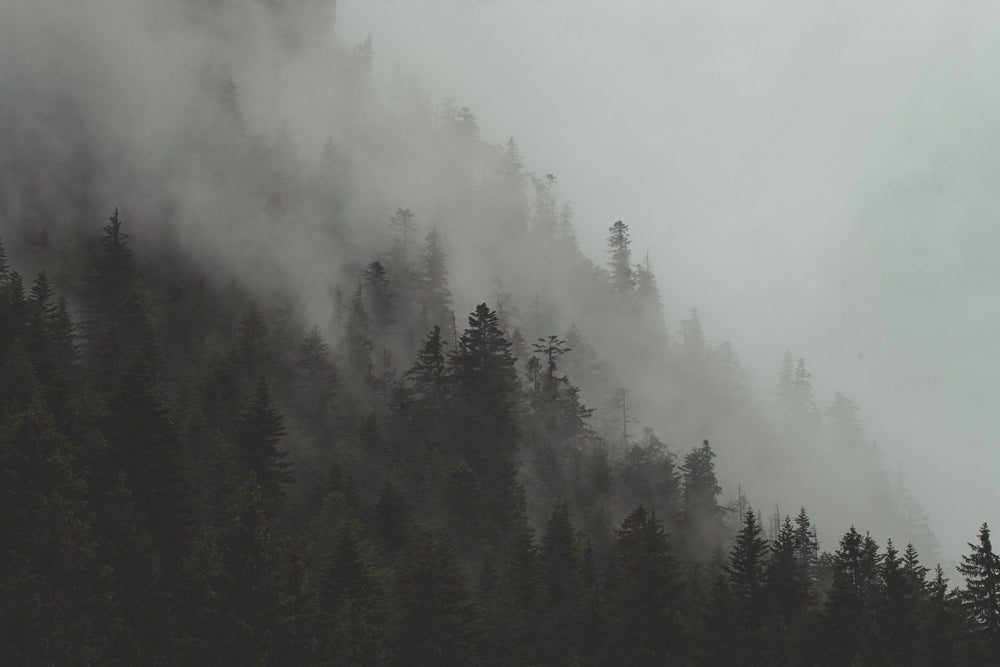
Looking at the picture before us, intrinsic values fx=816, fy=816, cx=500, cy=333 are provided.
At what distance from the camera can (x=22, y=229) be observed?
94.4 meters

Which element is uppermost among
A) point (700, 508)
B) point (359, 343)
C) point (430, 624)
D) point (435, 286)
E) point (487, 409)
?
point (435, 286)

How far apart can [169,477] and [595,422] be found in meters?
70.1

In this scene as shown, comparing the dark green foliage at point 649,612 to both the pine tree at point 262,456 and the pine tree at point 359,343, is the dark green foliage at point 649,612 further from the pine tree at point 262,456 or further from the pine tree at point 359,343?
the pine tree at point 359,343

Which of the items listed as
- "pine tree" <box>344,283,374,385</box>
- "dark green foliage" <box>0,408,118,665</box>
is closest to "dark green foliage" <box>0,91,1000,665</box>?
"dark green foliage" <box>0,408,118,665</box>

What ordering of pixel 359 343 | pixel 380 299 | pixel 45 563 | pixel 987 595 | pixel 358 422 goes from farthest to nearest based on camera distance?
pixel 380 299
pixel 359 343
pixel 358 422
pixel 987 595
pixel 45 563

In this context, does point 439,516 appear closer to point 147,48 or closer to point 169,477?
point 169,477

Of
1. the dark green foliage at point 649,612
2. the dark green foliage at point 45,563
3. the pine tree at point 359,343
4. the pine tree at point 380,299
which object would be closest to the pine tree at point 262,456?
the dark green foliage at point 45,563

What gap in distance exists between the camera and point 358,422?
266 ft

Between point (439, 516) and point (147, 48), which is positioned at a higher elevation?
point (147, 48)

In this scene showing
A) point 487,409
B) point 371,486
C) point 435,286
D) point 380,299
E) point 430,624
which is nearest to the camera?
point 430,624

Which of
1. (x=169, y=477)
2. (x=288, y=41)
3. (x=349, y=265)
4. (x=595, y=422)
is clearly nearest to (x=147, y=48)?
(x=288, y=41)

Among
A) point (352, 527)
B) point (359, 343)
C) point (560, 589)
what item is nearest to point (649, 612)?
point (560, 589)

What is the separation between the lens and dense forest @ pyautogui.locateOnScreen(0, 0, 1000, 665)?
114 feet

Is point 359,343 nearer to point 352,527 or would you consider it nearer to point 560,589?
point 560,589
